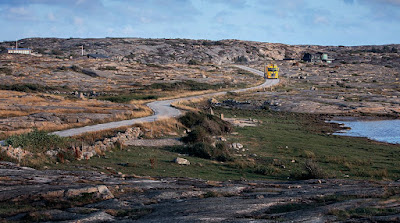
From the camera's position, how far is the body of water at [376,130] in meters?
42.6

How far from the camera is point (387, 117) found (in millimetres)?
58094

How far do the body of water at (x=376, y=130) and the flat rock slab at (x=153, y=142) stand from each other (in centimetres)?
1935

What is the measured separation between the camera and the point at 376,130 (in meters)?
47.6

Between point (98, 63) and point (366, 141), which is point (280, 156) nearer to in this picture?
point (366, 141)

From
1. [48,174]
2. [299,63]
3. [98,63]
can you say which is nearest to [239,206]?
[48,174]

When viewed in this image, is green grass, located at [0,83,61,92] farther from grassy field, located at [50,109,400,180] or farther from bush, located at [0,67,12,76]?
grassy field, located at [50,109,400,180]

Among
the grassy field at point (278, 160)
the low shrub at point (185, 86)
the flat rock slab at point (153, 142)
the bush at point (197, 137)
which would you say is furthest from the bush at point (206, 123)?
the low shrub at point (185, 86)

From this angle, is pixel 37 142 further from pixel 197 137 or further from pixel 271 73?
pixel 271 73

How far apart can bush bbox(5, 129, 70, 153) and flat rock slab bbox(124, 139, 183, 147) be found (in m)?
5.63

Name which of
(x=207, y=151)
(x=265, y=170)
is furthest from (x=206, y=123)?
(x=265, y=170)

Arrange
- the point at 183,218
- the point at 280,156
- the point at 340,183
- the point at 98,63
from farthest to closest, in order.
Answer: the point at 98,63 < the point at 280,156 < the point at 340,183 < the point at 183,218

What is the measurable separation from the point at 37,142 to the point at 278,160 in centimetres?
1353

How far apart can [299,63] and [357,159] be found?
383ft

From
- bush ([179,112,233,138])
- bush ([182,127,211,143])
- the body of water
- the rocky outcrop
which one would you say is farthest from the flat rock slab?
the body of water
